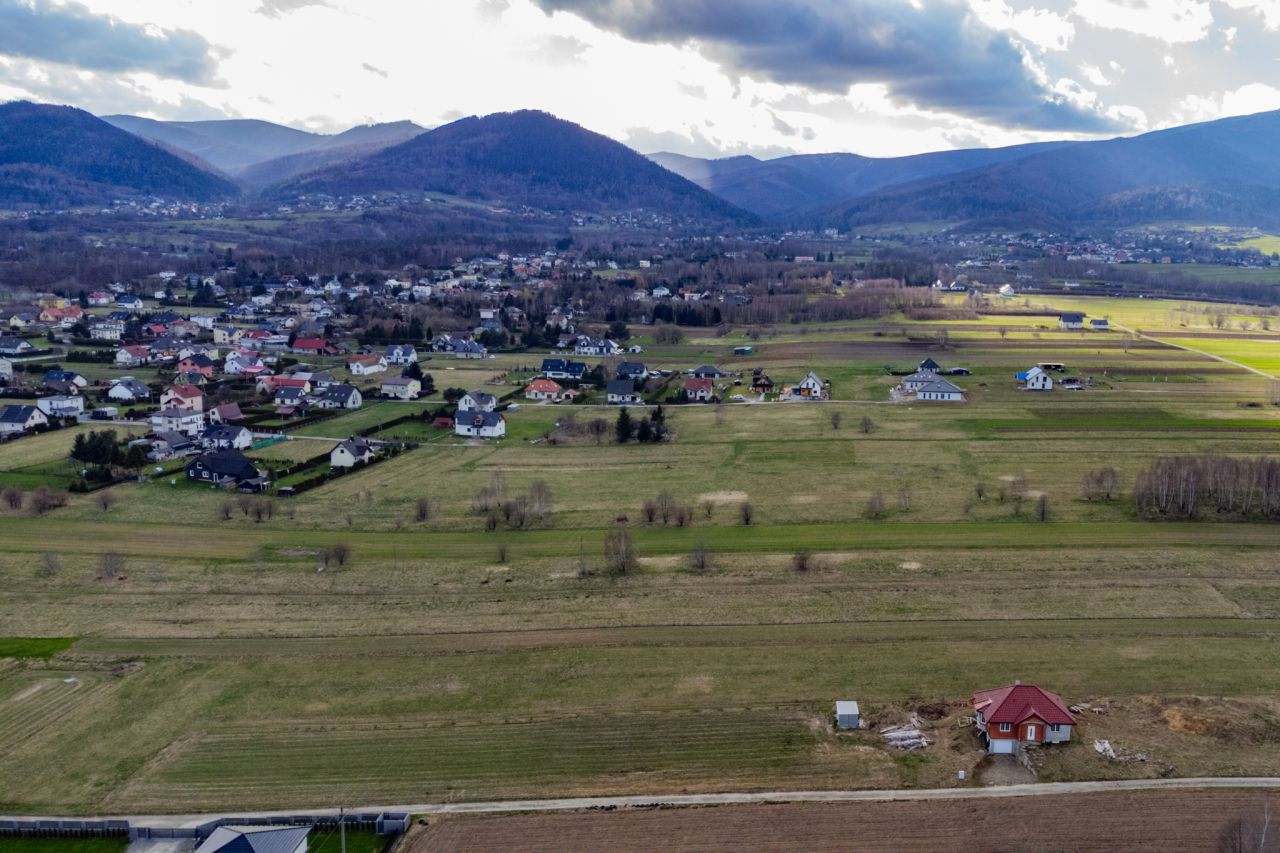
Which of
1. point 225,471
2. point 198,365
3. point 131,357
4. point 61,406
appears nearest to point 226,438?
point 225,471

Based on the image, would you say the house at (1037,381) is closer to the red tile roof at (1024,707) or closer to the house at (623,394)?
the house at (623,394)

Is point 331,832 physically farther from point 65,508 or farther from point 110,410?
point 110,410

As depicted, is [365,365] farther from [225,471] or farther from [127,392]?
[225,471]

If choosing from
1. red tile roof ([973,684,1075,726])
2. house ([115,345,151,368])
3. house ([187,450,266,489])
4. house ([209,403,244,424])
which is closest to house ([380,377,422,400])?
house ([209,403,244,424])

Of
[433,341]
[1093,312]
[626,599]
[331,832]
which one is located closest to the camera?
[331,832]

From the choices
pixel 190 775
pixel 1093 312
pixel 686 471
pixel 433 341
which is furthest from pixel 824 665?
pixel 1093 312

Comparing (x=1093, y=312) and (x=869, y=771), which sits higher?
(x=1093, y=312)

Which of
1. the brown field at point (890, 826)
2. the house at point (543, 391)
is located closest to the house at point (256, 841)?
the brown field at point (890, 826)

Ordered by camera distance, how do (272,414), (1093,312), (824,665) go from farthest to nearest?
(1093,312) → (272,414) → (824,665)
